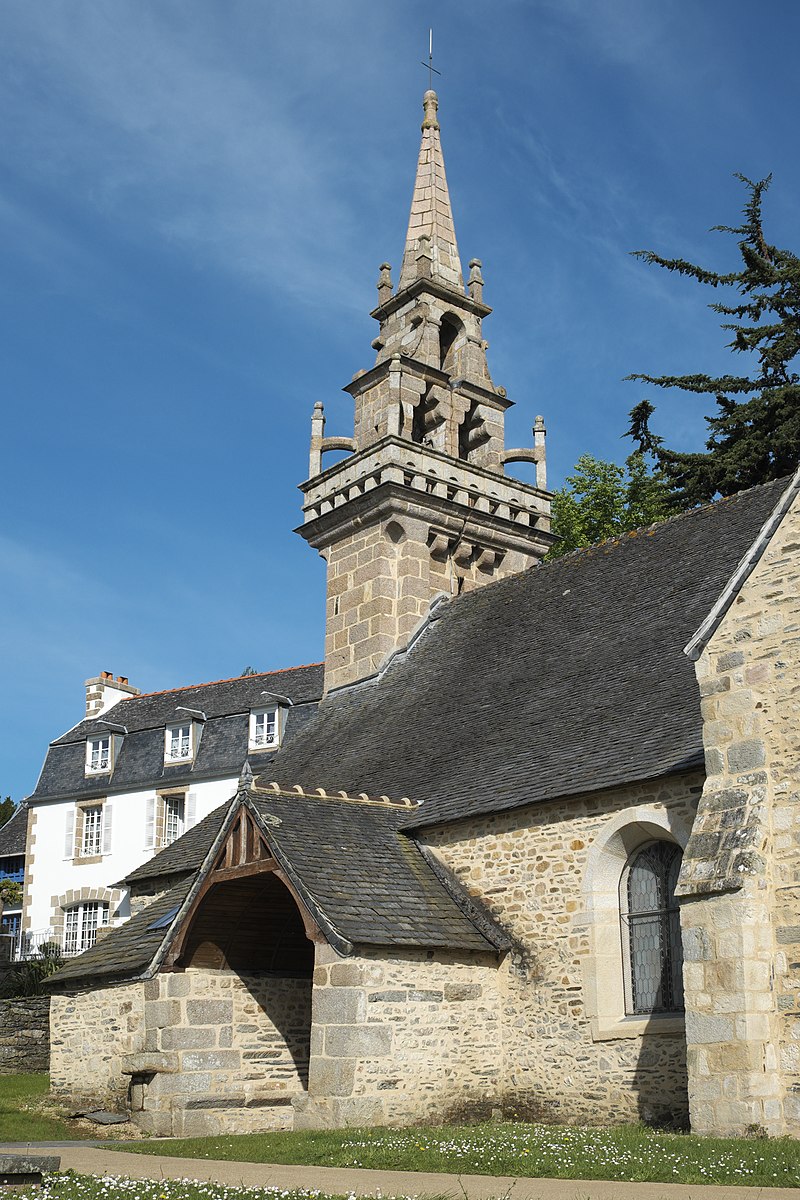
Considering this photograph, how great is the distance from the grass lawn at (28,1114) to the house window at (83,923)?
1367 centimetres

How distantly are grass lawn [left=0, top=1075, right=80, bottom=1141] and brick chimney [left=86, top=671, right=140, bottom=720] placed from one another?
19389mm

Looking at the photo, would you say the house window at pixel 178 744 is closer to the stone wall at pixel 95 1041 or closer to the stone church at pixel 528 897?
the stone church at pixel 528 897

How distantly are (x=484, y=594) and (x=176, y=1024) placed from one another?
9.23 metres

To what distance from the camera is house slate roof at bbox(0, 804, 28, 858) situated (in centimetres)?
A: 4216

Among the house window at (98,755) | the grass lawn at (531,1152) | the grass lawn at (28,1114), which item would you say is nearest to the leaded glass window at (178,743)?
the house window at (98,755)

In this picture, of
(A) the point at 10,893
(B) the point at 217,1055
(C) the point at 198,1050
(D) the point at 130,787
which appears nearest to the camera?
(C) the point at 198,1050

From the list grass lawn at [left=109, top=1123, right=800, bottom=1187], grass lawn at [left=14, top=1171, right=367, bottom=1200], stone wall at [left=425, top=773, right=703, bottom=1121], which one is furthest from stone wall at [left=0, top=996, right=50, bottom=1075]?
grass lawn at [left=14, top=1171, right=367, bottom=1200]

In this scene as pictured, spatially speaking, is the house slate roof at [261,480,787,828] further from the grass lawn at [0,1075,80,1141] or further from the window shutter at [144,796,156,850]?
the window shutter at [144,796,156,850]

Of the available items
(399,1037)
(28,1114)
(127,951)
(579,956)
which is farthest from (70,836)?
(579,956)

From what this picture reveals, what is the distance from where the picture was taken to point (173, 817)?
3234cm

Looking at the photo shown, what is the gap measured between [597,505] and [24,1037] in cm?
1612

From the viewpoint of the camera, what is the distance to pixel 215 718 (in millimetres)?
33094

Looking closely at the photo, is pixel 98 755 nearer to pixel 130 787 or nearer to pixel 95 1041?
pixel 130 787

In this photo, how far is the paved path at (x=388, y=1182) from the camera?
259 inches
